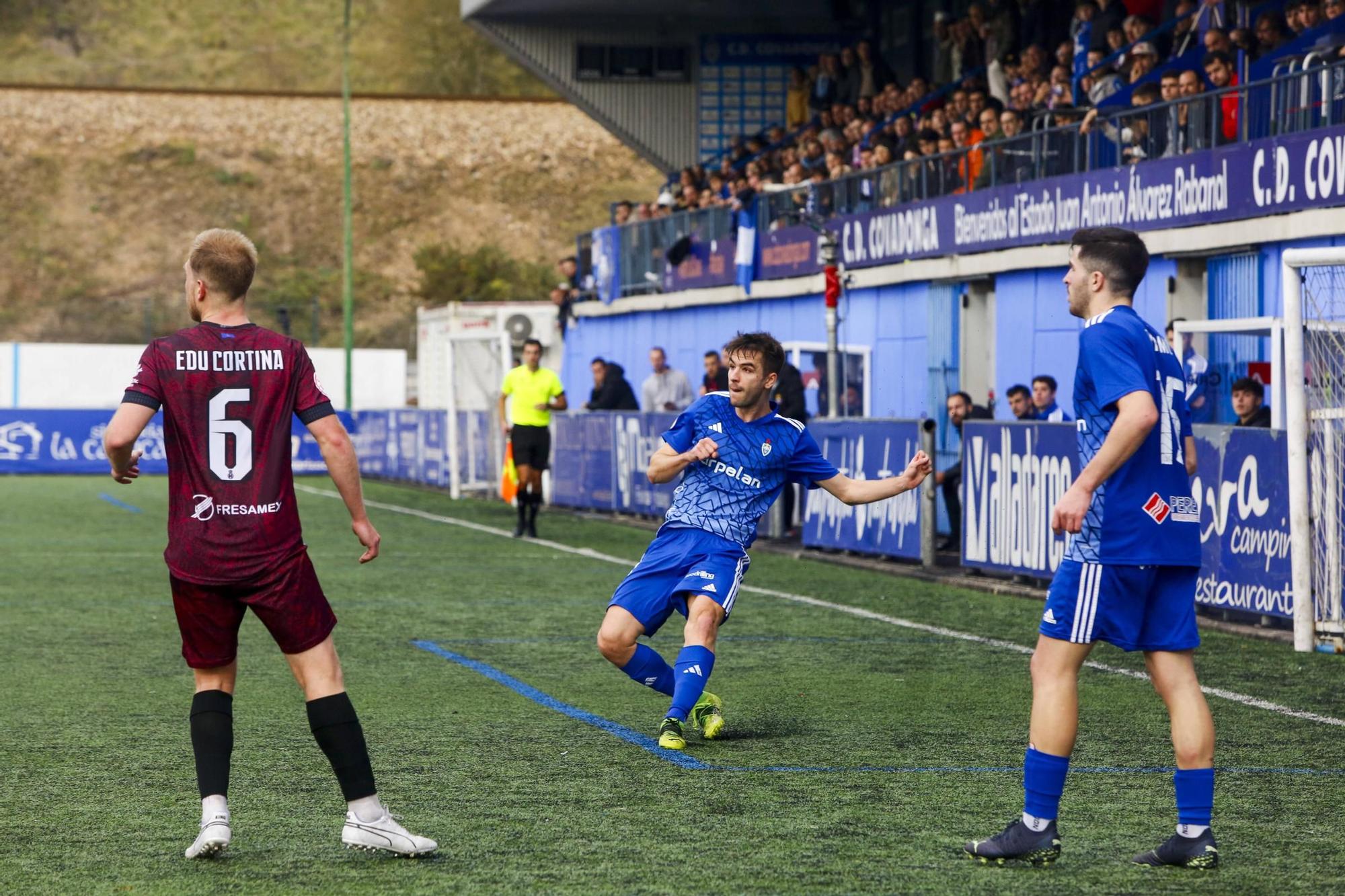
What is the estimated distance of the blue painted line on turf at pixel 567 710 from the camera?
25.5 ft

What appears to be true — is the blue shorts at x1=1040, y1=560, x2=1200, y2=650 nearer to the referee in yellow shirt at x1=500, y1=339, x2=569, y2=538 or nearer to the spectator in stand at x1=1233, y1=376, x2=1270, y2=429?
the spectator in stand at x1=1233, y1=376, x2=1270, y2=429

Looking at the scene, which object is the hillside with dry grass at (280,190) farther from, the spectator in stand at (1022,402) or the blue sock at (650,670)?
the blue sock at (650,670)

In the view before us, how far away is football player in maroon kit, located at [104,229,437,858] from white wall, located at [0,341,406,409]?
137ft

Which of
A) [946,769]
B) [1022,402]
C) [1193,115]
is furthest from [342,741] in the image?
[1193,115]

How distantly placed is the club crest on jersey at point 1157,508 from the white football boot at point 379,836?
235 centimetres

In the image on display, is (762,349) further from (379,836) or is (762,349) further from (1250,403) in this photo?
(1250,403)

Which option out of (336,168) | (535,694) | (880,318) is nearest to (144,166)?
(336,168)

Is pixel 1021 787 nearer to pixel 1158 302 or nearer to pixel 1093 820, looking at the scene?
pixel 1093 820

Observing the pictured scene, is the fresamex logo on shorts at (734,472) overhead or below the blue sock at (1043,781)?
overhead

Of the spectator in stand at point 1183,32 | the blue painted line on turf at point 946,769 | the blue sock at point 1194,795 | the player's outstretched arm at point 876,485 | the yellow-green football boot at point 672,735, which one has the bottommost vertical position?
the blue painted line on turf at point 946,769

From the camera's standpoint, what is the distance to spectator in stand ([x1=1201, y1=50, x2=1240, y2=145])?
1680 centimetres

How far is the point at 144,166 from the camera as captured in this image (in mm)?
94812

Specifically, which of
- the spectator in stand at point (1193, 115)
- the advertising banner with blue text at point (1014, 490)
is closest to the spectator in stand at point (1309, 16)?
the spectator in stand at point (1193, 115)

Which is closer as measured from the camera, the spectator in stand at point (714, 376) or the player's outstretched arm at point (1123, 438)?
the player's outstretched arm at point (1123, 438)
